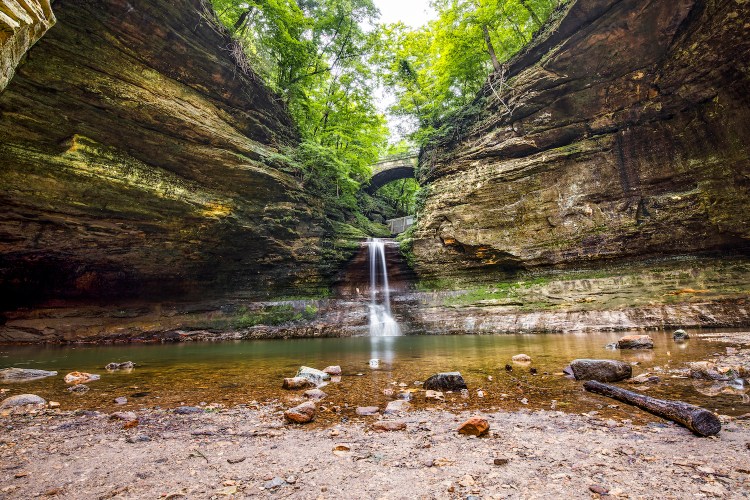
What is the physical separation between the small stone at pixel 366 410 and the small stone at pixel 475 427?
Result: 88cm

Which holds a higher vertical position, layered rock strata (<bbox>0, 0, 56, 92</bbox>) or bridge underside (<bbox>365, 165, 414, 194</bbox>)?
bridge underside (<bbox>365, 165, 414, 194</bbox>)

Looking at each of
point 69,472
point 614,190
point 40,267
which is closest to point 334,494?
point 69,472

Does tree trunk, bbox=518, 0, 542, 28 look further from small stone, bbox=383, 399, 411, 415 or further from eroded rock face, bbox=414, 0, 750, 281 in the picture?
small stone, bbox=383, 399, 411, 415

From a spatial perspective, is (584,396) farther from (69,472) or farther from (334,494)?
(69,472)

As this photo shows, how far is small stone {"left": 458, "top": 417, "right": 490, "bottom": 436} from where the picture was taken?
7.32ft

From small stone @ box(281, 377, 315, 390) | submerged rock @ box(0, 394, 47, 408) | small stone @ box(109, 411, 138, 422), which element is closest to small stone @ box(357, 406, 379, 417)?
small stone @ box(281, 377, 315, 390)

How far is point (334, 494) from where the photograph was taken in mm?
1531

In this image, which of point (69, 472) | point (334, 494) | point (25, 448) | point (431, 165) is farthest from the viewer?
point (431, 165)

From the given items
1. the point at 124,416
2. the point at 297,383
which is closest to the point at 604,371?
the point at 297,383

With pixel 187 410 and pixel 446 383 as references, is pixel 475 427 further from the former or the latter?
pixel 187 410

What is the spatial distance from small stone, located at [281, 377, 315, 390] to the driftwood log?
322 centimetres

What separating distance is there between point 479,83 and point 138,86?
1819cm

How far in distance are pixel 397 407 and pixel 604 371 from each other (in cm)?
248

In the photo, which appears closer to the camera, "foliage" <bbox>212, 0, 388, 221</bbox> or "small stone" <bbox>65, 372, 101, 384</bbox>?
"small stone" <bbox>65, 372, 101, 384</bbox>
